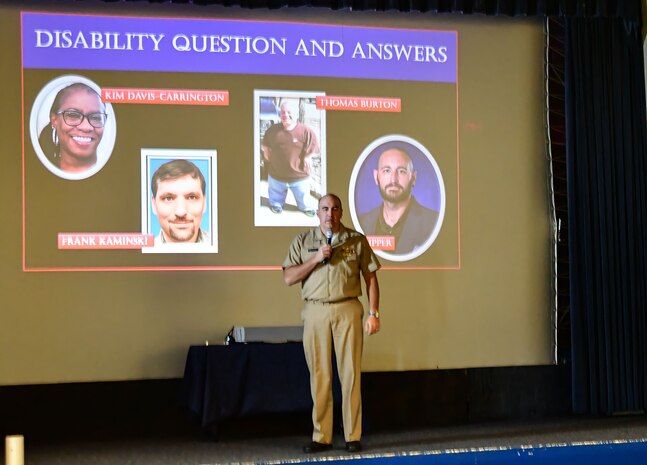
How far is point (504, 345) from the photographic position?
570 cm

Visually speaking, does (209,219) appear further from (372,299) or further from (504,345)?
(504,345)

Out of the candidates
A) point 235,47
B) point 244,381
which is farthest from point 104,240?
point 235,47

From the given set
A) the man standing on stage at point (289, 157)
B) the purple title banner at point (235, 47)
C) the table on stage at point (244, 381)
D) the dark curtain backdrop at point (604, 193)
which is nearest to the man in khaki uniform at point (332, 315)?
the table on stage at point (244, 381)

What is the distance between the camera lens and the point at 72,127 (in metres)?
5.25

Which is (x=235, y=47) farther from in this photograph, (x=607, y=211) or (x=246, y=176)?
(x=607, y=211)

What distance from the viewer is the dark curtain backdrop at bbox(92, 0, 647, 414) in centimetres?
571

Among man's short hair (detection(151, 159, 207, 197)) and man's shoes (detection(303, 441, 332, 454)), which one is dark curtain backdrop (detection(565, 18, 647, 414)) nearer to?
man's shoes (detection(303, 441, 332, 454))

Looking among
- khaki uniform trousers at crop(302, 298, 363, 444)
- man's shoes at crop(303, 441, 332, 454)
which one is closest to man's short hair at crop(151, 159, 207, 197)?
khaki uniform trousers at crop(302, 298, 363, 444)

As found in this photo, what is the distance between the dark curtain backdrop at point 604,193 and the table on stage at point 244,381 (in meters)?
1.86

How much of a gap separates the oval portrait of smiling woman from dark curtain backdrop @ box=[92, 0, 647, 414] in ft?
7.15

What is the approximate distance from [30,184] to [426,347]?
2.52 metres

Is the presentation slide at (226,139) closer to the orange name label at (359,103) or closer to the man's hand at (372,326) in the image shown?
the orange name label at (359,103)

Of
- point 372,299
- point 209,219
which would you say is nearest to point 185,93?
point 209,219

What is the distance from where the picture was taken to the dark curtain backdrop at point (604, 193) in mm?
5707
